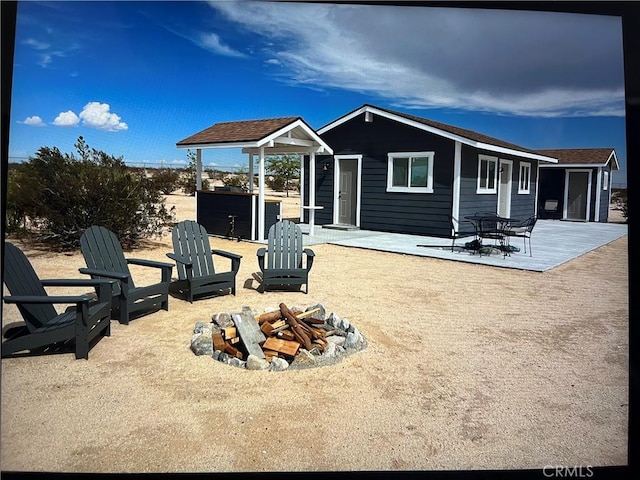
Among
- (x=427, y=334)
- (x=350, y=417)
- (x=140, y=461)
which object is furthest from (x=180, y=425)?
(x=427, y=334)

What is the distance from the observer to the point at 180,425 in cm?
241

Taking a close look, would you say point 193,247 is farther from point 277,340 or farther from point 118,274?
point 277,340

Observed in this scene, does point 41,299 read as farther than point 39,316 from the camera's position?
No

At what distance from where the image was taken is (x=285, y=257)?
17.5 feet

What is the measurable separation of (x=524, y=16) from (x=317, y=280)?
3.92 meters

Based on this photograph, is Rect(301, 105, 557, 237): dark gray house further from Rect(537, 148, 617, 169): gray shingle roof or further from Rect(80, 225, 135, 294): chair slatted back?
Rect(80, 225, 135, 294): chair slatted back

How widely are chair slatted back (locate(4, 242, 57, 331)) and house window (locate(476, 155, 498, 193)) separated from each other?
984 centimetres

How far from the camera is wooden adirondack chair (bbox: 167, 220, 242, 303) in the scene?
4.77 metres

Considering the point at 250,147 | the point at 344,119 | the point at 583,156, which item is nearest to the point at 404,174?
Result: the point at 344,119

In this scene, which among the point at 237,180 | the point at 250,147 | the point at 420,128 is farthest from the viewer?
the point at 237,180

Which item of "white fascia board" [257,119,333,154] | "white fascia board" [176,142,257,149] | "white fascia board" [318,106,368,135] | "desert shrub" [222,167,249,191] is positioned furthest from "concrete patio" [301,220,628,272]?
"desert shrub" [222,167,249,191]

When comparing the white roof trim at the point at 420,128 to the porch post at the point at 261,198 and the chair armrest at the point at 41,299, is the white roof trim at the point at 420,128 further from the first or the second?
the chair armrest at the point at 41,299

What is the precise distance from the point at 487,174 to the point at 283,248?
26.1 ft

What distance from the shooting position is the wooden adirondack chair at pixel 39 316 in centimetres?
299
